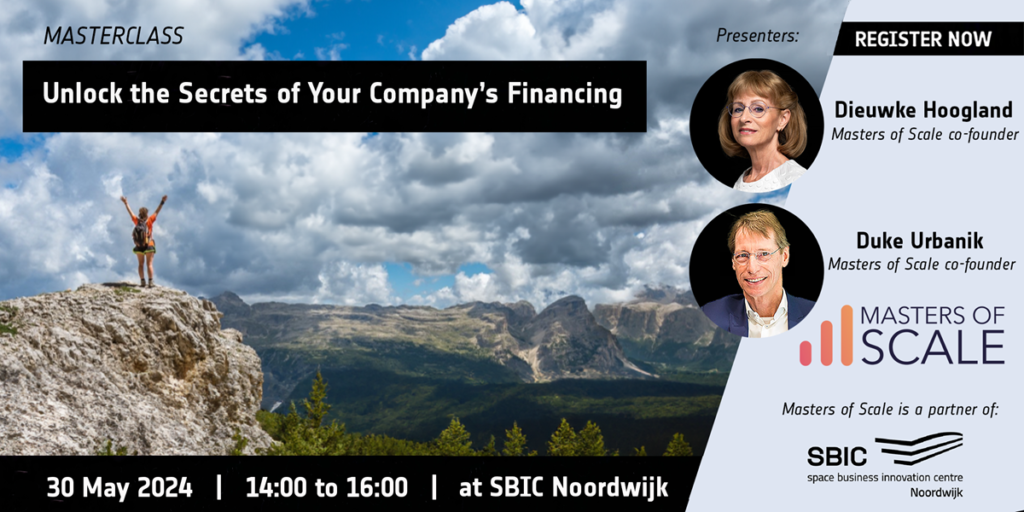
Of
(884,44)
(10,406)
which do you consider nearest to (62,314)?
(10,406)

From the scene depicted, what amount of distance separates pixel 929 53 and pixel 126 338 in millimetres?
40543

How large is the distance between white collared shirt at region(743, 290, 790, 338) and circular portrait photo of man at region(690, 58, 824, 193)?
3013mm

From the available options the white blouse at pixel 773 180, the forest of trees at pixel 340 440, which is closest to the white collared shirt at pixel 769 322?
the white blouse at pixel 773 180

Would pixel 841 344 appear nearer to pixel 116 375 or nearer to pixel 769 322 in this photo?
pixel 769 322

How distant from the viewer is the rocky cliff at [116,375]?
104ft

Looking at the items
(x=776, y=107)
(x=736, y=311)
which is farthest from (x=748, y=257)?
(x=776, y=107)

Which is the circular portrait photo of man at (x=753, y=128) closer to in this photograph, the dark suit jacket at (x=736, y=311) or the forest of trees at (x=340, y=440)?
the dark suit jacket at (x=736, y=311)

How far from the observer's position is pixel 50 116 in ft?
59.8

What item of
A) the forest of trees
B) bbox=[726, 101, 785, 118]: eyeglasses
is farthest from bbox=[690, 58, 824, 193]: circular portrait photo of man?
A: the forest of trees

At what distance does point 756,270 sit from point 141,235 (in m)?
25.0

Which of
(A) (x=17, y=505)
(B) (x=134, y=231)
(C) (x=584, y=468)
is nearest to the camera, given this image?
(C) (x=584, y=468)

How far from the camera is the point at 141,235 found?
29656mm

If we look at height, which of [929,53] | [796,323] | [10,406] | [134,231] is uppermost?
[929,53]

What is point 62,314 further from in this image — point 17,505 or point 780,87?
point 780,87
